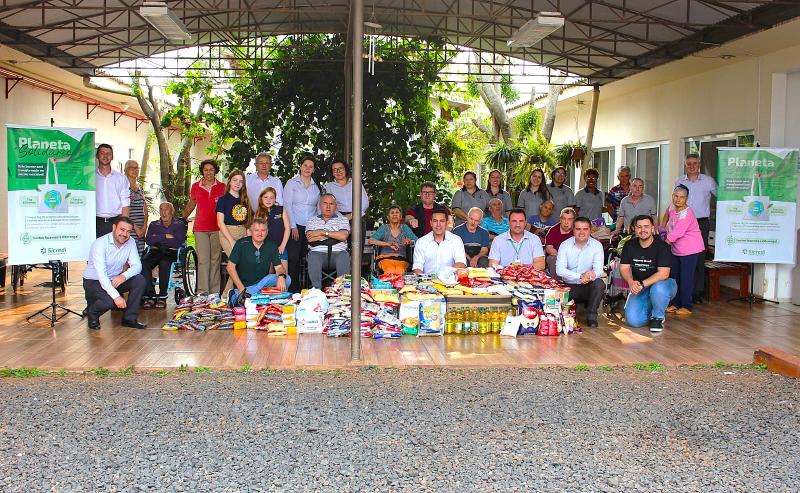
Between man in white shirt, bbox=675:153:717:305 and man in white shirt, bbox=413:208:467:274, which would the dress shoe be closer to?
man in white shirt, bbox=413:208:467:274

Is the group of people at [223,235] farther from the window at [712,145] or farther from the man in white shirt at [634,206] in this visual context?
the window at [712,145]

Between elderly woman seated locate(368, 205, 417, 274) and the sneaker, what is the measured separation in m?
2.72

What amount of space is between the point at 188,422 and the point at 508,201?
663cm

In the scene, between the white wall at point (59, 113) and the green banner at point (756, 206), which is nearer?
the green banner at point (756, 206)

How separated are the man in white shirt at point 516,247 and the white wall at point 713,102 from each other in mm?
3409

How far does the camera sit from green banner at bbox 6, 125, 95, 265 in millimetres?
7895

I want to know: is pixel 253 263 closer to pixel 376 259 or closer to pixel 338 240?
pixel 338 240

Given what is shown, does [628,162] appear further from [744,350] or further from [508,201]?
[744,350]

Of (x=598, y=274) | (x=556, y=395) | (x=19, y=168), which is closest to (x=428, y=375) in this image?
(x=556, y=395)

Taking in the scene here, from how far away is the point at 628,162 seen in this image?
1575 cm

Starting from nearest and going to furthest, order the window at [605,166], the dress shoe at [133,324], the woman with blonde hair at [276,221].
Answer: the dress shoe at [133,324] → the woman with blonde hair at [276,221] → the window at [605,166]

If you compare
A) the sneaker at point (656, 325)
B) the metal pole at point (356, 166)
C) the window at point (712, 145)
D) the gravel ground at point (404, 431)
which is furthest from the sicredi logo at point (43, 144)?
the window at point (712, 145)

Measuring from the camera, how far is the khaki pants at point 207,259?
9.48 meters

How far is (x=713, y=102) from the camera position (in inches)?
463
